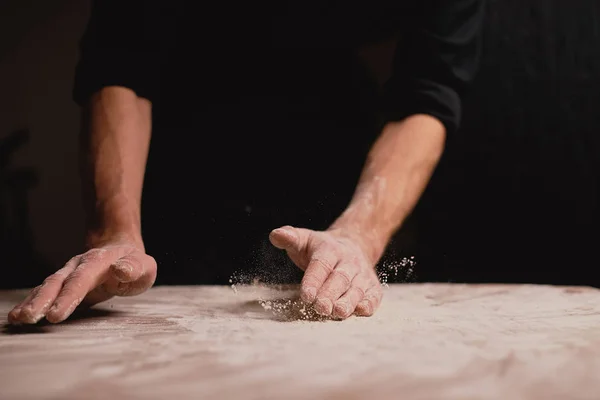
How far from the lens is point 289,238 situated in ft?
2.40

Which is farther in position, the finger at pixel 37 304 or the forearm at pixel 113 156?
the forearm at pixel 113 156

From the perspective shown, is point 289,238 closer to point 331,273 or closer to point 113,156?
point 331,273

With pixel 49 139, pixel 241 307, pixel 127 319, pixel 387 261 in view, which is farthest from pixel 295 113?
pixel 49 139

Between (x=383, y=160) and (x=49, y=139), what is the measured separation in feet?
4.01

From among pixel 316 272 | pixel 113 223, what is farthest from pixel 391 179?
pixel 113 223

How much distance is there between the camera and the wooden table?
0.42m

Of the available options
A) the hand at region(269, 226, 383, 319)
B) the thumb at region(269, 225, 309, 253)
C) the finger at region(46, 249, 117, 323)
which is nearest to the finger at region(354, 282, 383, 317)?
the hand at region(269, 226, 383, 319)

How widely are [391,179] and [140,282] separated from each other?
0.51 metres

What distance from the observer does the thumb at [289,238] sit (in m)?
0.72

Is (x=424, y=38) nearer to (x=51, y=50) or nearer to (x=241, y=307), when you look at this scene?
(x=241, y=307)

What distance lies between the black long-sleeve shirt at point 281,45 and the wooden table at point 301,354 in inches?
20.2

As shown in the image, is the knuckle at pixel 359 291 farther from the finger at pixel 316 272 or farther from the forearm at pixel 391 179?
the forearm at pixel 391 179

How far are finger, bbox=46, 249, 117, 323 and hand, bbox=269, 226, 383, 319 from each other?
209 millimetres

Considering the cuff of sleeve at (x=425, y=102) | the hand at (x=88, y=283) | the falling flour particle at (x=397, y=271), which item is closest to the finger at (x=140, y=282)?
the hand at (x=88, y=283)
